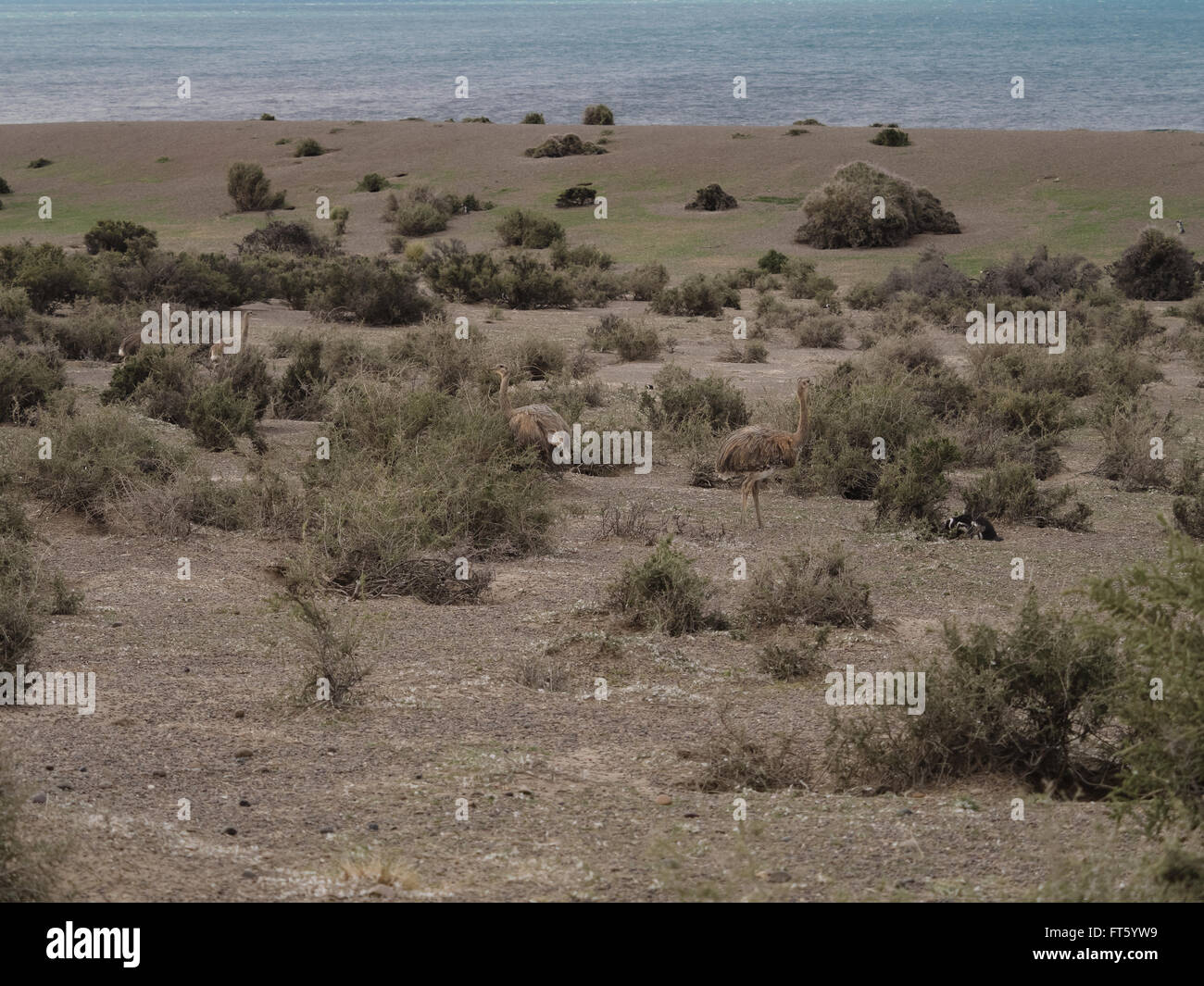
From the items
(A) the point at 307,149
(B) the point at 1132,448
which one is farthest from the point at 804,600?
(A) the point at 307,149

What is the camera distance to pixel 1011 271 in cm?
2747

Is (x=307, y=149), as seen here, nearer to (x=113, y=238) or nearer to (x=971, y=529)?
(x=113, y=238)

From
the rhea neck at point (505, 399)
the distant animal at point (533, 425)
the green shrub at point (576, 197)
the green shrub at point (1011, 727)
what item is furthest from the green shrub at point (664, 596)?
the green shrub at point (576, 197)

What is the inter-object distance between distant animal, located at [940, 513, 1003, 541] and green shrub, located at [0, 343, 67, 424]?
9.32m

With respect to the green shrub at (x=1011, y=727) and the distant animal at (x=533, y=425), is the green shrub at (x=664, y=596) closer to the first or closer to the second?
the green shrub at (x=1011, y=727)

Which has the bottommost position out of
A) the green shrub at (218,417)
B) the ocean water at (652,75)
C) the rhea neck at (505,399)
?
the green shrub at (218,417)

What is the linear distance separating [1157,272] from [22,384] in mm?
22409

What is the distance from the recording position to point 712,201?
1613 inches

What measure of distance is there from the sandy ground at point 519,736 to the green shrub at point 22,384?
6.67 ft

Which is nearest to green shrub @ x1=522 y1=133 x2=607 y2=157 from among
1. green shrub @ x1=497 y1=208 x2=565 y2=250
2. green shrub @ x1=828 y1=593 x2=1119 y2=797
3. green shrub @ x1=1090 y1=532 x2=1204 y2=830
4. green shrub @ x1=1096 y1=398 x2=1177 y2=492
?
green shrub @ x1=497 y1=208 x2=565 y2=250

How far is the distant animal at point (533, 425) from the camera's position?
41.9 feet

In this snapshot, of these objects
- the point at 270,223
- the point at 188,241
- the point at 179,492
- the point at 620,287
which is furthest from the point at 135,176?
the point at 179,492

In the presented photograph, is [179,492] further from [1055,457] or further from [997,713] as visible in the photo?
[1055,457]

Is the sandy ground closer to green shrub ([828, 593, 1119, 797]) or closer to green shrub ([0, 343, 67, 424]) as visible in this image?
green shrub ([828, 593, 1119, 797])
